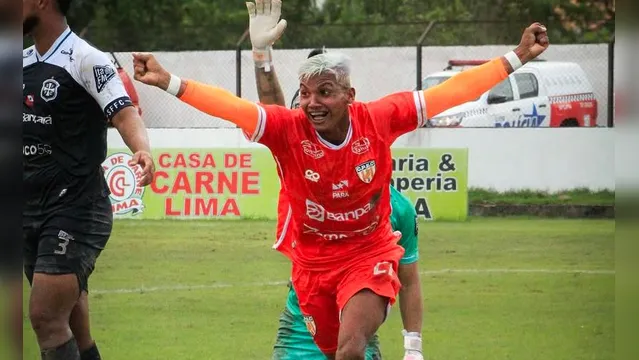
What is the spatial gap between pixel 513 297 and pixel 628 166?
A: 9977 mm

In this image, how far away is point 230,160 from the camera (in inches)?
669

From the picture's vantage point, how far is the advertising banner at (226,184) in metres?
16.9

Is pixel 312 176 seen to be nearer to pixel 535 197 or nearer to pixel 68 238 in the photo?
pixel 68 238

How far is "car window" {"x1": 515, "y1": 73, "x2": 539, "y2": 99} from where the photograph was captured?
74.2 feet

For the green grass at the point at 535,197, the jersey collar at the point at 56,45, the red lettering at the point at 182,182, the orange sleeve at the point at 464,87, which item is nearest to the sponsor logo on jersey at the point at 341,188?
the orange sleeve at the point at 464,87

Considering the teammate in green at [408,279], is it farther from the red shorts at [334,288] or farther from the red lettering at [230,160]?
the red lettering at [230,160]

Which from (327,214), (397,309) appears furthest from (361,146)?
(397,309)

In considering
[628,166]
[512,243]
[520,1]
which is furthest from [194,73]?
[628,166]

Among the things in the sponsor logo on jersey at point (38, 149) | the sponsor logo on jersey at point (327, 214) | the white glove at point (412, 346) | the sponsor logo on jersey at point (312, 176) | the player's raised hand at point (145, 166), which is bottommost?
the white glove at point (412, 346)

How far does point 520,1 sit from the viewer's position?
26.5 metres

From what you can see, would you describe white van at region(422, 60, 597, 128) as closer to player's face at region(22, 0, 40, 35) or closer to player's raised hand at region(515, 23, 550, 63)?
player's raised hand at region(515, 23, 550, 63)

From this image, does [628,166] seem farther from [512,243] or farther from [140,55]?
[512,243]

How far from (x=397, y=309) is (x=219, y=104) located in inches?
230

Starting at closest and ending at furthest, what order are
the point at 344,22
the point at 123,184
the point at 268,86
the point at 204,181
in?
the point at 268,86 → the point at 123,184 → the point at 204,181 → the point at 344,22
